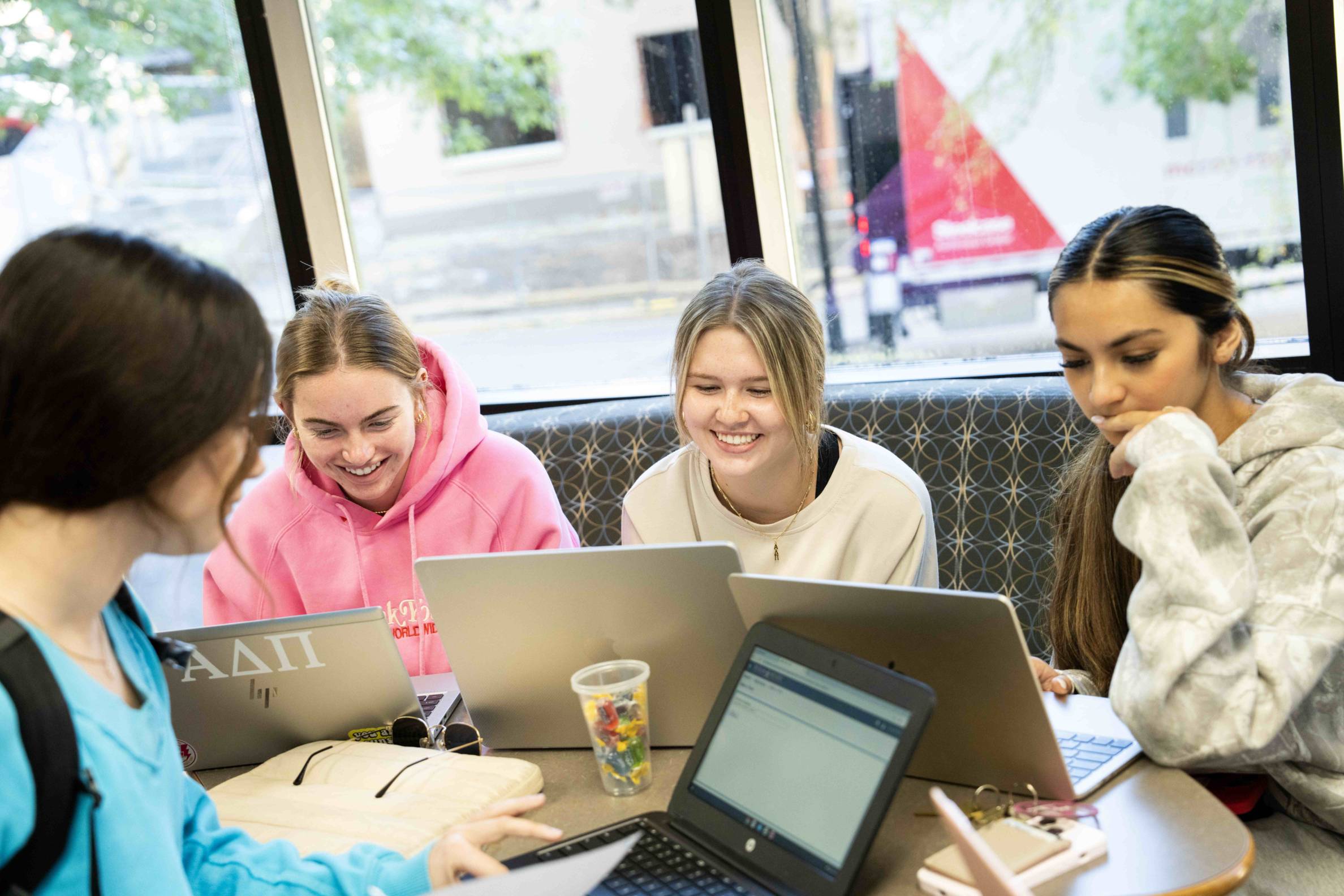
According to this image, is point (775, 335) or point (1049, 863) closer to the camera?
point (1049, 863)

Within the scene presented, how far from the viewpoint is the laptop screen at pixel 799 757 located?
970 millimetres

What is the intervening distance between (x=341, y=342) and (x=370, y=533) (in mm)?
362

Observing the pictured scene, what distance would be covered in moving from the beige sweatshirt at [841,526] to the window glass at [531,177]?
1143 mm

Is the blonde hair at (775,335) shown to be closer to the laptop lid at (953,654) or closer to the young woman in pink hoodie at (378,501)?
the young woman in pink hoodie at (378,501)

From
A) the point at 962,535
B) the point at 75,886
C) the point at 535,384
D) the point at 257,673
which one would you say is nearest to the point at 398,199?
the point at 535,384

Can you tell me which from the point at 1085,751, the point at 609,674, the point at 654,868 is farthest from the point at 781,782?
the point at 1085,751

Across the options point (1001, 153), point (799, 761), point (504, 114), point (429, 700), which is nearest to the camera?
point (799, 761)

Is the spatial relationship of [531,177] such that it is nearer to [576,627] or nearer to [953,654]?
[576,627]

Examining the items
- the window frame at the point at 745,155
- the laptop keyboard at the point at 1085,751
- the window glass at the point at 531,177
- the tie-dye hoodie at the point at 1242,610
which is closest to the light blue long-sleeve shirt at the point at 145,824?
the laptop keyboard at the point at 1085,751

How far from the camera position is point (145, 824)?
35.7 inches

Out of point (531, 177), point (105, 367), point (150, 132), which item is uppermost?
point (150, 132)

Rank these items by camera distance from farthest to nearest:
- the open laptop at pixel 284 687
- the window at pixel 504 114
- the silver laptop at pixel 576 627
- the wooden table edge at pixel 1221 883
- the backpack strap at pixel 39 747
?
the window at pixel 504 114 < the open laptop at pixel 284 687 < the silver laptop at pixel 576 627 < the wooden table edge at pixel 1221 883 < the backpack strap at pixel 39 747

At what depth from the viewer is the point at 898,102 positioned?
2.64 m

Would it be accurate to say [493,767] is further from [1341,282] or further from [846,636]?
[1341,282]
